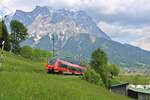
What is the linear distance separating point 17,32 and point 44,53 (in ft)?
115

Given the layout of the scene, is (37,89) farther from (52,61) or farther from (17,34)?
(17,34)

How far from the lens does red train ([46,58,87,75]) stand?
54.8m

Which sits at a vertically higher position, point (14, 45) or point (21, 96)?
point (14, 45)

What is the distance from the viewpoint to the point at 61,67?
56469 mm

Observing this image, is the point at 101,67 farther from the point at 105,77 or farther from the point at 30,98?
the point at 30,98

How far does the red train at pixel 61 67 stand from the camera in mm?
54781

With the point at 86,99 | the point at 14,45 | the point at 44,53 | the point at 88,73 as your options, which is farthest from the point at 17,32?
the point at 86,99

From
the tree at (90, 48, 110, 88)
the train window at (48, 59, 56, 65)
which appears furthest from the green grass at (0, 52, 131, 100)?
the tree at (90, 48, 110, 88)

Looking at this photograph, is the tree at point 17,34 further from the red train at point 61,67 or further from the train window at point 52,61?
the train window at point 52,61

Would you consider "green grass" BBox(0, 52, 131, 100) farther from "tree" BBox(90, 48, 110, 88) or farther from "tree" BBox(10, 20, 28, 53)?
"tree" BBox(10, 20, 28, 53)

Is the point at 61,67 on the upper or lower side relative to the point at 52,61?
lower

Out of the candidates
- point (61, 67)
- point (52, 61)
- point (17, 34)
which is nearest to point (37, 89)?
point (52, 61)

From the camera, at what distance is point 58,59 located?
56.3 meters

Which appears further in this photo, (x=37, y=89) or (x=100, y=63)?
(x=100, y=63)
